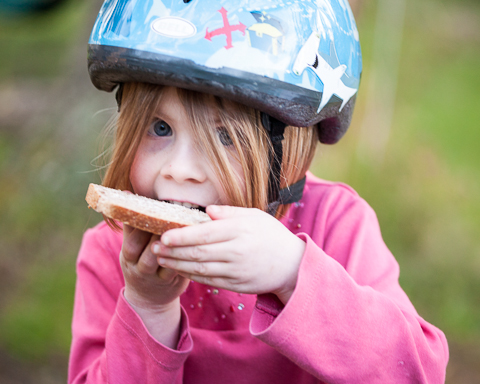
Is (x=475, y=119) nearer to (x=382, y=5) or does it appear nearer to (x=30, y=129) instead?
(x=382, y=5)

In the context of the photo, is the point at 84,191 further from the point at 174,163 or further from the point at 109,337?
the point at 174,163

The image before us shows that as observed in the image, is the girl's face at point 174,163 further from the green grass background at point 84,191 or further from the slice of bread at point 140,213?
the green grass background at point 84,191

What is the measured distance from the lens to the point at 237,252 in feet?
3.95

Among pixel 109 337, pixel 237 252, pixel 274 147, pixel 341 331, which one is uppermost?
pixel 274 147

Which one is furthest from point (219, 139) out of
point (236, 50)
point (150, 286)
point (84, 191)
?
point (84, 191)

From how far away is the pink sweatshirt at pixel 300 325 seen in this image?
4.27 feet

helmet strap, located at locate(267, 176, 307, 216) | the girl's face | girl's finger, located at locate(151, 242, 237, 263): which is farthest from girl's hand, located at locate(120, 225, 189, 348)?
helmet strap, located at locate(267, 176, 307, 216)

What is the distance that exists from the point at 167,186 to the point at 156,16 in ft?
1.85

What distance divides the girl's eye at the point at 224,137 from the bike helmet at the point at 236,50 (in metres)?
0.12

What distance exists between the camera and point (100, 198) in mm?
1286

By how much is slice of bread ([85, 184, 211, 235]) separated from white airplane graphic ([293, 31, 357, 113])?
0.63 meters

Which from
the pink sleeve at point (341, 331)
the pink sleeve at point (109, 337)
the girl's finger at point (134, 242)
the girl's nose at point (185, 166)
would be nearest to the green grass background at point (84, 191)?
the pink sleeve at point (109, 337)

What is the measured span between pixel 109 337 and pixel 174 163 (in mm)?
678

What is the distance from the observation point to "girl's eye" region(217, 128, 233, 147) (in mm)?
1541
